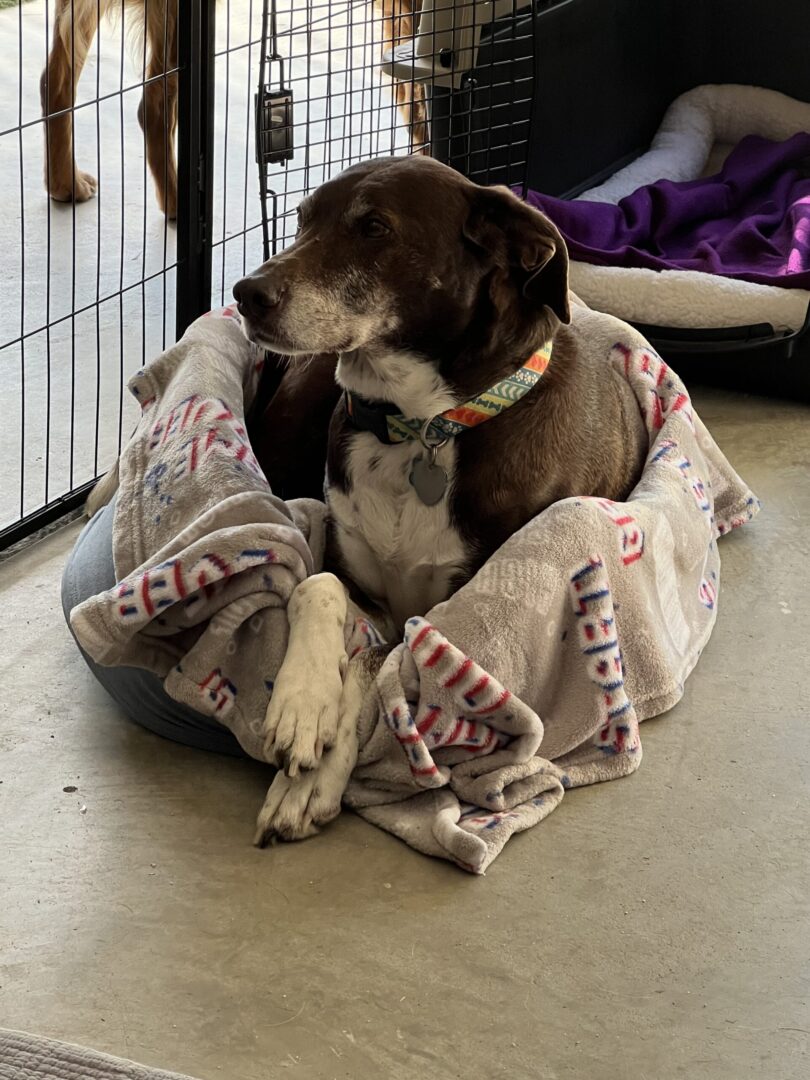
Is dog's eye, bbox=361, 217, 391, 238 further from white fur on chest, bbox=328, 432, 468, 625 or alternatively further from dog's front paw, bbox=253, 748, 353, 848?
dog's front paw, bbox=253, 748, 353, 848

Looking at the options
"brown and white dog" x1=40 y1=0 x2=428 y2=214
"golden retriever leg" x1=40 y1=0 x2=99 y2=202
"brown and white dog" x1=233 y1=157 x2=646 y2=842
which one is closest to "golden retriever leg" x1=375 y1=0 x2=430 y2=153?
"brown and white dog" x1=40 y1=0 x2=428 y2=214

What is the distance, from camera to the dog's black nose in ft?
6.50

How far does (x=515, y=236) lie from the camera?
208 centimetres

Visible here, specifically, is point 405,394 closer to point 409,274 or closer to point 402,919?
point 409,274

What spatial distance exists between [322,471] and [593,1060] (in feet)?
4.80

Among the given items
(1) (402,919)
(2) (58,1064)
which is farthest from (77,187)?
(2) (58,1064)

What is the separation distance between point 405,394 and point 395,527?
0.79ft

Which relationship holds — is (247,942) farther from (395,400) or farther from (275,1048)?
(395,400)

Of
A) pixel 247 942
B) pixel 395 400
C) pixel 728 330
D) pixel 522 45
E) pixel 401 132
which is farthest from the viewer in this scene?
pixel 401 132

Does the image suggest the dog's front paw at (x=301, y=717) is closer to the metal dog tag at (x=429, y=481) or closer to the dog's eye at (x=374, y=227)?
the metal dog tag at (x=429, y=481)

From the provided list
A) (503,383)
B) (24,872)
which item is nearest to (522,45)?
(503,383)

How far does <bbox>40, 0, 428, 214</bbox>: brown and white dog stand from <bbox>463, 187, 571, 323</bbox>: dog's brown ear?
168cm

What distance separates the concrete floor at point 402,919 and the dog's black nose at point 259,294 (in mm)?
757

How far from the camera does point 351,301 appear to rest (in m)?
2.02
